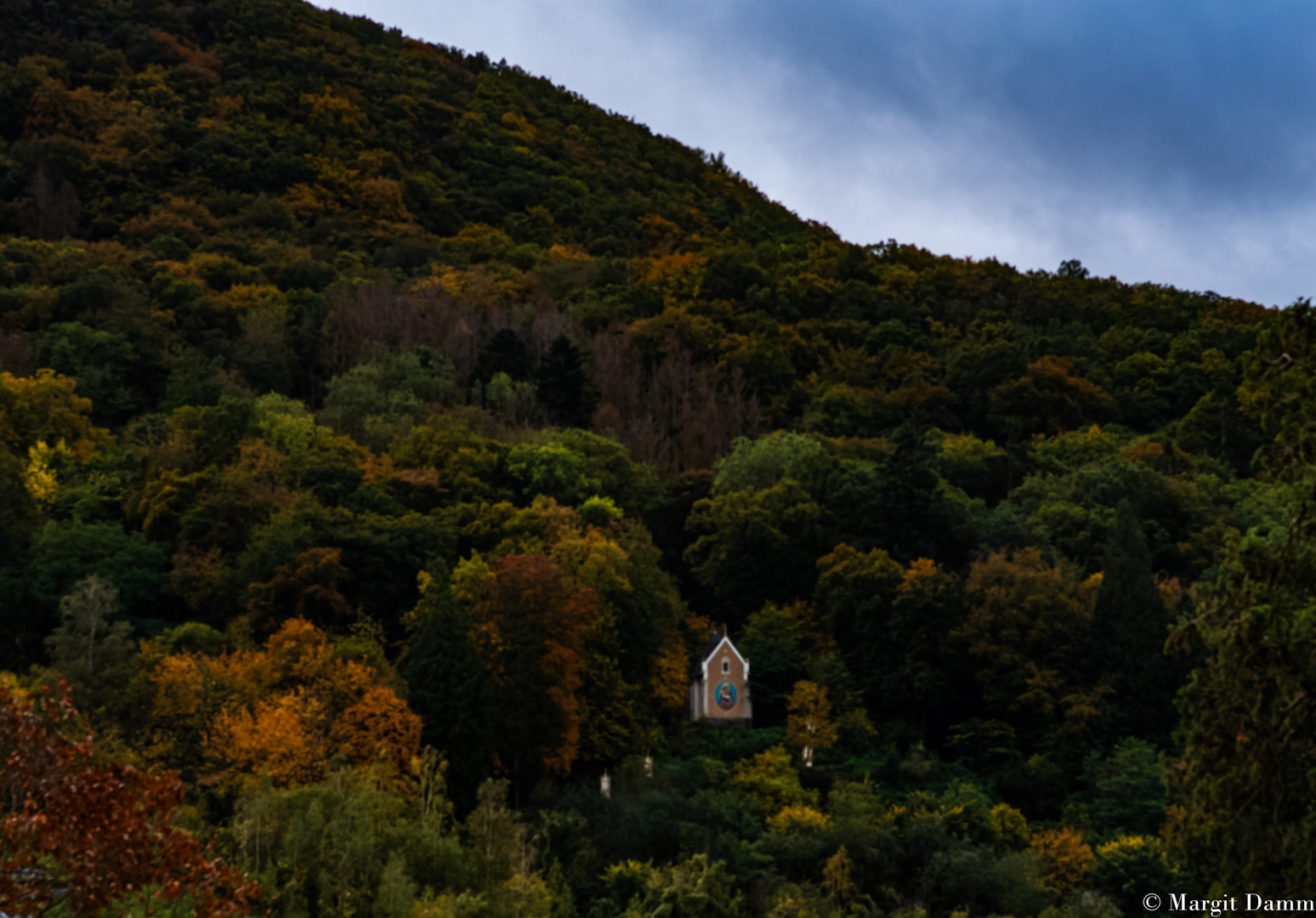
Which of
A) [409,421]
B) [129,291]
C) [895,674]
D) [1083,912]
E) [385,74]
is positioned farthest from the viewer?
[385,74]

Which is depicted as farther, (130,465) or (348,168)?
(348,168)

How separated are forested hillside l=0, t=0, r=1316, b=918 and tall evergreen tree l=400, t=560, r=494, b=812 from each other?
0.14 metres

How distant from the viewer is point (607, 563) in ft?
135

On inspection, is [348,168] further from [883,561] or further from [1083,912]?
[1083,912]

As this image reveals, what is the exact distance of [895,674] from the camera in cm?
4481

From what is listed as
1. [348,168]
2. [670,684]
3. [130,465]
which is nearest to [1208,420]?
[670,684]

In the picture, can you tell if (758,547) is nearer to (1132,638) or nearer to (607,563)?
(607,563)

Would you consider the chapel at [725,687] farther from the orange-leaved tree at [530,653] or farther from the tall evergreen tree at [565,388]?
the tall evergreen tree at [565,388]

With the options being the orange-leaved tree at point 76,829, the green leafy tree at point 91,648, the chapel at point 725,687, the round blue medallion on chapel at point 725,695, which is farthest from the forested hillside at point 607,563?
the round blue medallion on chapel at point 725,695

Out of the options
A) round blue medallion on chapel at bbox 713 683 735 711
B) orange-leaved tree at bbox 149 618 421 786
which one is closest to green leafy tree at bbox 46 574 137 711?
orange-leaved tree at bbox 149 618 421 786

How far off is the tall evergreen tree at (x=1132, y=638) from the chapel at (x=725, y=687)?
12.3m

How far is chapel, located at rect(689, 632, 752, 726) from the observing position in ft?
151

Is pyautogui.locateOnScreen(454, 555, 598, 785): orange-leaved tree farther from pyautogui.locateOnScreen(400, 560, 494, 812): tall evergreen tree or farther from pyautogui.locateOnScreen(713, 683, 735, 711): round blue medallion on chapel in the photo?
pyautogui.locateOnScreen(713, 683, 735, 711): round blue medallion on chapel

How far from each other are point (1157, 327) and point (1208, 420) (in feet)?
53.2
